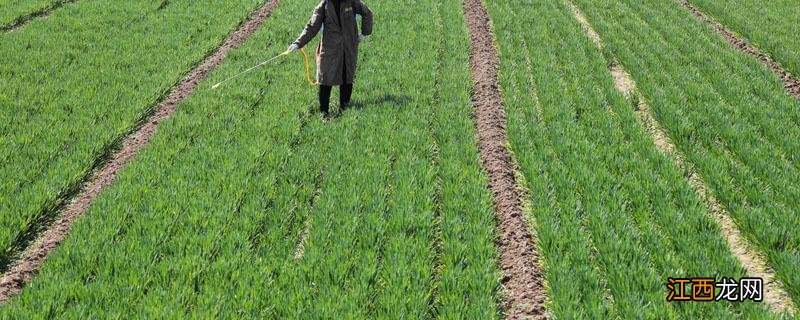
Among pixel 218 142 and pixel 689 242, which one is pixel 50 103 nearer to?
pixel 218 142

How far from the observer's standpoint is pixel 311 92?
321 inches

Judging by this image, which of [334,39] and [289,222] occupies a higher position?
[334,39]

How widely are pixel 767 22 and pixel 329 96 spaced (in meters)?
9.68

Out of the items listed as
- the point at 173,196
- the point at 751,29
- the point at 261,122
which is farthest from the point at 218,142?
the point at 751,29

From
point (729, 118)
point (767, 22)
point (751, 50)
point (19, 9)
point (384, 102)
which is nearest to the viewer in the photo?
point (729, 118)

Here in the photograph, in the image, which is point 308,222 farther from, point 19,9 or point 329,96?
point 19,9

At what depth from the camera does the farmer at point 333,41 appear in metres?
7.34

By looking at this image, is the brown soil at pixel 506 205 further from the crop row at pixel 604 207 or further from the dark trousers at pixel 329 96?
the dark trousers at pixel 329 96

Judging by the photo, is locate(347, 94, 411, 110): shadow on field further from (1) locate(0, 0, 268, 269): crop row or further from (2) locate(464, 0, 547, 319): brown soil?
(1) locate(0, 0, 268, 269): crop row

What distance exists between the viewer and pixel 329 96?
746cm

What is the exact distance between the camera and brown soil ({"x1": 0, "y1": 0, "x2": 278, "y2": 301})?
418 cm

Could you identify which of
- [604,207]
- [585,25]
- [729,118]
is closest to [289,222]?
[604,207]

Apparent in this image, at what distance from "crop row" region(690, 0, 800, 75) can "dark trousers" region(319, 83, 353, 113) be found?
21.7ft

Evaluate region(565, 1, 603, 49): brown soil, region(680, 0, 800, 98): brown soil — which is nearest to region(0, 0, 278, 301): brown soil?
region(565, 1, 603, 49): brown soil
